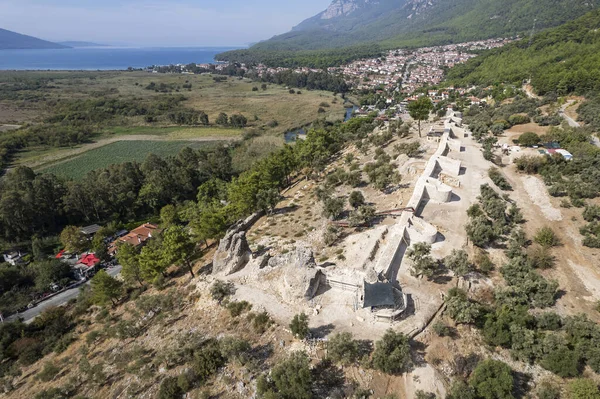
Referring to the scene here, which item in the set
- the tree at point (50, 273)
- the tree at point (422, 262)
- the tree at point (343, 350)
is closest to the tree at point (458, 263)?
the tree at point (422, 262)

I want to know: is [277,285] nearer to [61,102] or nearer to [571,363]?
[571,363]

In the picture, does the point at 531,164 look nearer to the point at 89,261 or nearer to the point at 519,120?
the point at 519,120

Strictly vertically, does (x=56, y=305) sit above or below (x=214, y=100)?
below

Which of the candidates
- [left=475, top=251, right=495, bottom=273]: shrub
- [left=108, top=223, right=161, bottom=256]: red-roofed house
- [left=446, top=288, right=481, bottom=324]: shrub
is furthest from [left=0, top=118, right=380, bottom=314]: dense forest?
[left=446, top=288, right=481, bottom=324]: shrub

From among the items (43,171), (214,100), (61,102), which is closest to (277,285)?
(43,171)

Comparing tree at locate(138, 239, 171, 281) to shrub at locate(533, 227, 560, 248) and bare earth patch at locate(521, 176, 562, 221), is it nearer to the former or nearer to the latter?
shrub at locate(533, 227, 560, 248)

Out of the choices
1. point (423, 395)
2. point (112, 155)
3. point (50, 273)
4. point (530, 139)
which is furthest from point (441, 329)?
point (112, 155)
